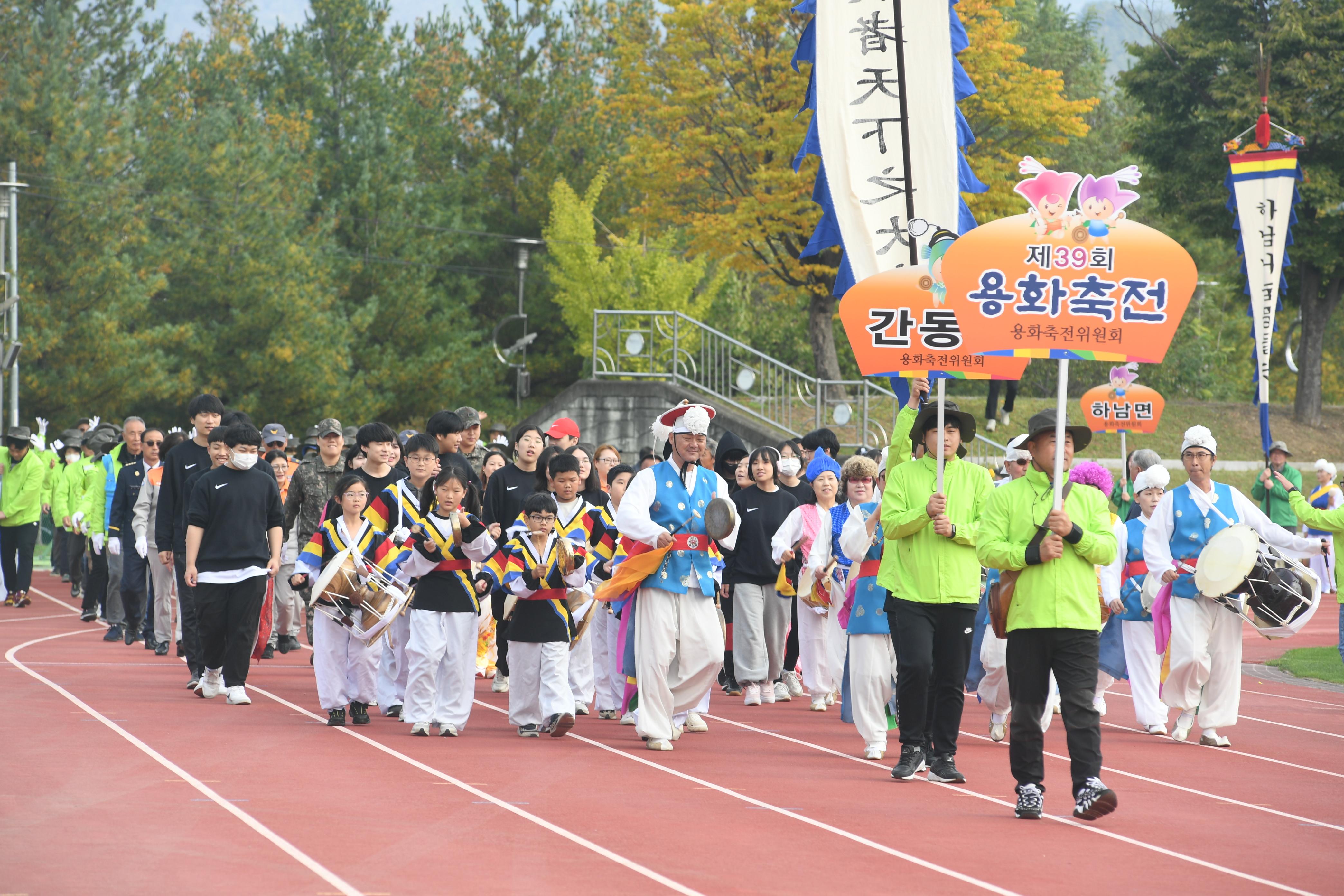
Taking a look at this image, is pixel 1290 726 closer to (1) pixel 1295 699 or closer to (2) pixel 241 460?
(1) pixel 1295 699

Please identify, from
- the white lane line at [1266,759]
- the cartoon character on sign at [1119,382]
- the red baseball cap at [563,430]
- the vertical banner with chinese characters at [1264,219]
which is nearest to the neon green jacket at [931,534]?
the white lane line at [1266,759]

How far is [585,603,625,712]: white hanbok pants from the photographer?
11.7 m

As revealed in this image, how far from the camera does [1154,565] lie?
1064cm

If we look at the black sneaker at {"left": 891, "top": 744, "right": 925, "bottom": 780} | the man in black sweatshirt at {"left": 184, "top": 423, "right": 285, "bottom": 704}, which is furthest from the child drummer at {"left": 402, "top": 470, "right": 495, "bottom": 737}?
the black sneaker at {"left": 891, "top": 744, "right": 925, "bottom": 780}

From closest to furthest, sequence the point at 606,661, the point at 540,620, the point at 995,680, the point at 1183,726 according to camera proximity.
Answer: the point at 540,620 < the point at 1183,726 < the point at 995,680 < the point at 606,661

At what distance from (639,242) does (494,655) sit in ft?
92.7

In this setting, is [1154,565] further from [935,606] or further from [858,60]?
[858,60]

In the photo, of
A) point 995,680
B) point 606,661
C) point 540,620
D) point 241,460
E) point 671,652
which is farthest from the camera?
point 606,661

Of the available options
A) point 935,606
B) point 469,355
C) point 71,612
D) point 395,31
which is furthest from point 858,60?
point 395,31

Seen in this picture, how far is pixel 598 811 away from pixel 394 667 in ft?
12.9

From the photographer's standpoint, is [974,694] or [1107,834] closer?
[1107,834]

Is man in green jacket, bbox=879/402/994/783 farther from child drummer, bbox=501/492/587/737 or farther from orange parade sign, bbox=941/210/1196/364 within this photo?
child drummer, bbox=501/492/587/737

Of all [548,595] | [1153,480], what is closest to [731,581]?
[548,595]

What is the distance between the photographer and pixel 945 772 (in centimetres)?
868
